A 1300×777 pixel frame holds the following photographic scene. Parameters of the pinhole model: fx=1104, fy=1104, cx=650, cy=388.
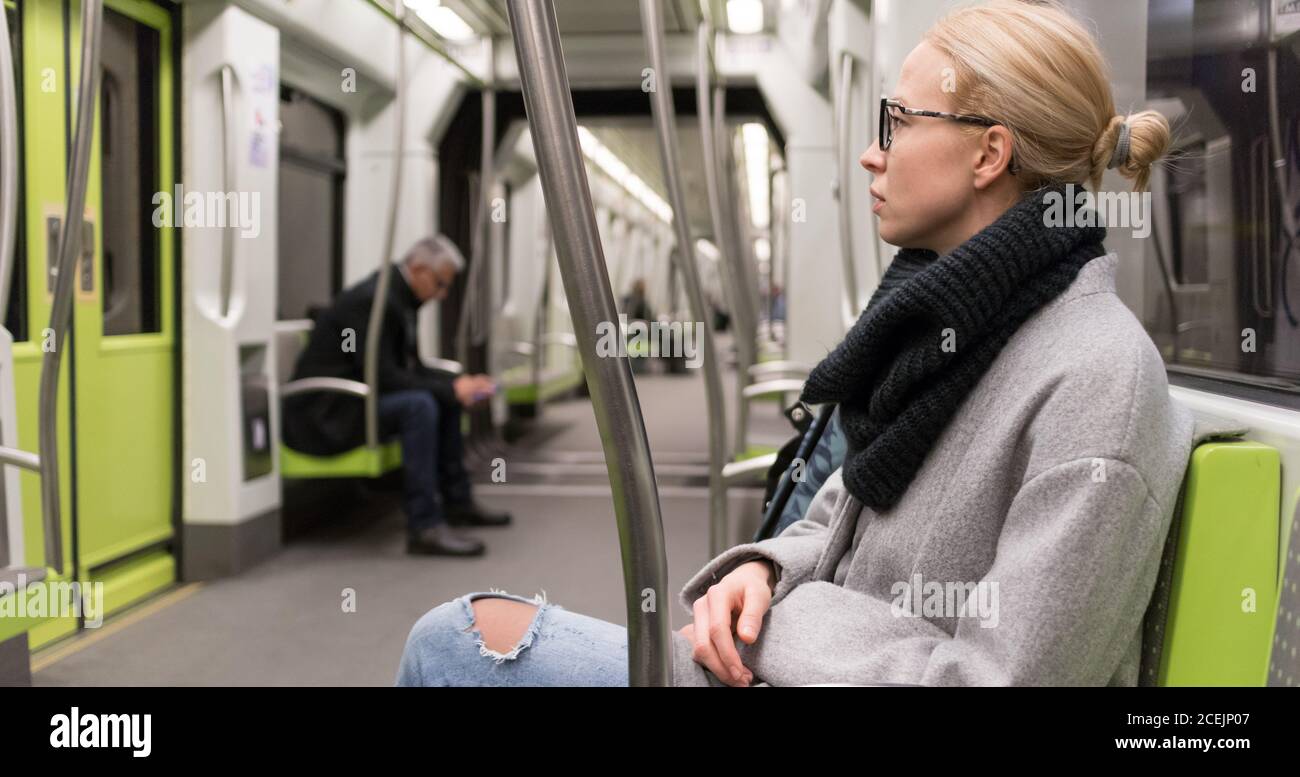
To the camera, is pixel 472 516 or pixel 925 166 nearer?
pixel 925 166

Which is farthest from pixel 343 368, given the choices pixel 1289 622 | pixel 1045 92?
pixel 1289 622

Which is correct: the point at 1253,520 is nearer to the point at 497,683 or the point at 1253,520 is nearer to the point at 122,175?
the point at 497,683

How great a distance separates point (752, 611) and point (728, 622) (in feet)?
0.09

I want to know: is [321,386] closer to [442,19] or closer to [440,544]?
[440,544]

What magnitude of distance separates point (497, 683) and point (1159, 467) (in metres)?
0.68

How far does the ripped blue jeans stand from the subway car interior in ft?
0.54

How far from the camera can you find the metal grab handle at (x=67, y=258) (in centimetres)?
195

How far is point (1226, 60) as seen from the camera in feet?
5.47

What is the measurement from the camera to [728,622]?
3.83 feet

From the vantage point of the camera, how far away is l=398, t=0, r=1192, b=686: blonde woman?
3.21ft

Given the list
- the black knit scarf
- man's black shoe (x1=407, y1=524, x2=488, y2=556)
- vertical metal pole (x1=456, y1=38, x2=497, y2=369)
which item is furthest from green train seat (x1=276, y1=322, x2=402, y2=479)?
the black knit scarf

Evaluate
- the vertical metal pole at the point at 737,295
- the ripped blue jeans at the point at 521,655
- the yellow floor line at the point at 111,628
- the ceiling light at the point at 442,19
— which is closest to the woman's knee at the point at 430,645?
the ripped blue jeans at the point at 521,655

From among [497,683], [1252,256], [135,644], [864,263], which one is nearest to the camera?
[497,683]

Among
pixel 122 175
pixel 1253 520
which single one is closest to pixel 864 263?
pixel 122 175
